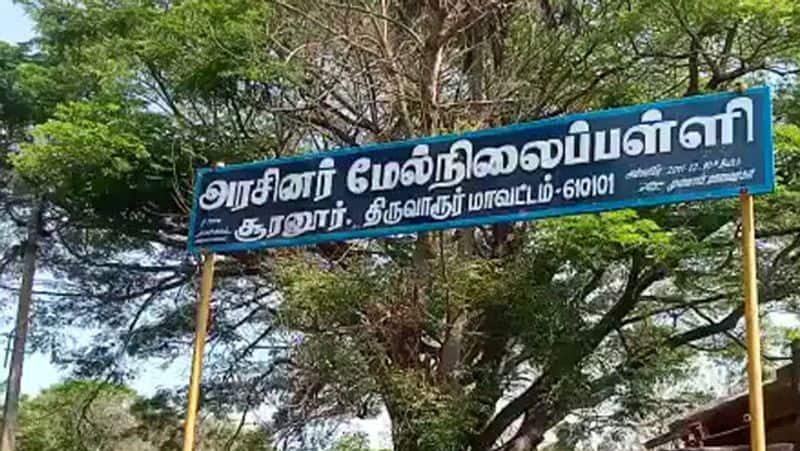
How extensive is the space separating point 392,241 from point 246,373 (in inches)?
118

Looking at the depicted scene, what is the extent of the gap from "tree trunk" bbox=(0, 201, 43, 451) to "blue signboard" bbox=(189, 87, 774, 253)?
827cm

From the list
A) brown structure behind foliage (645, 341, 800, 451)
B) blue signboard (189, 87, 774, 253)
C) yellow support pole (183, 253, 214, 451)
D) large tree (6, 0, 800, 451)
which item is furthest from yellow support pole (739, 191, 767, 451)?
large tree (6, 0, 800, 451)

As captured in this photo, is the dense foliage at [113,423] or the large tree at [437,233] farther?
the dense foliage at [113,423]

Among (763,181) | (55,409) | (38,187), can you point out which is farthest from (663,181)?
(55,409)

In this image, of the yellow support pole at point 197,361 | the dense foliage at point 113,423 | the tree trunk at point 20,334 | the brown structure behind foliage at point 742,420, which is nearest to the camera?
the yellow support pole at point 197,361

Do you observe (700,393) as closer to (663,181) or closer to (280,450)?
(280,450)

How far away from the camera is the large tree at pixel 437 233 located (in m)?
9.16

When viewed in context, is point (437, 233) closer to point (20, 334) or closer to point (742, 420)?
point (742, 420)

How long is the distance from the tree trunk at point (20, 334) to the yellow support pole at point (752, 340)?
34.9 feet

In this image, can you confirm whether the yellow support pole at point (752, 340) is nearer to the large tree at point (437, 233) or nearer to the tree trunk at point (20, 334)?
the large tree at point (437, 233)

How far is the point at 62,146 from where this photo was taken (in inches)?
432

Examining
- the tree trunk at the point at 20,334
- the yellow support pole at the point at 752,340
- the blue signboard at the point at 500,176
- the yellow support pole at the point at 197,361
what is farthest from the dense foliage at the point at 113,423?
the yellow support pole at the point at 752,340

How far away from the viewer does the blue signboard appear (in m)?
4.54

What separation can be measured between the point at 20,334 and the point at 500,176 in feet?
32.9
